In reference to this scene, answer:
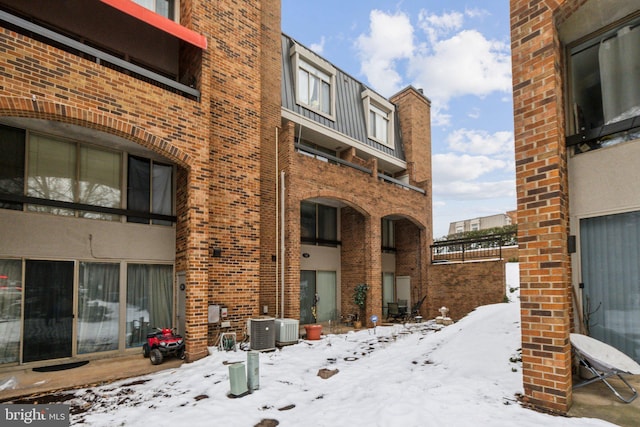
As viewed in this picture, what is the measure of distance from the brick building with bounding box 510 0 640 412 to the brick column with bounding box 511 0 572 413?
1 cm

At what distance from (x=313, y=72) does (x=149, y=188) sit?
7.70 meters

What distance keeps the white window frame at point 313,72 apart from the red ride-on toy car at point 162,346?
28.6ft

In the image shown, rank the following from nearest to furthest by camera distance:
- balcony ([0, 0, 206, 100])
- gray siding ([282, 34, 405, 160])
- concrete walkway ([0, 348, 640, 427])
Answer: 1. concrete walkway ([0, 348, 640, 427])
2. balcony ([0, 0, 206, 100])
3. gray siding ([282, 34, 405, 160])

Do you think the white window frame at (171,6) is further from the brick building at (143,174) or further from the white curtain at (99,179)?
the white curtain at (99,179)

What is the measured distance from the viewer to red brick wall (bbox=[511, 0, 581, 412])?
3.99 meters

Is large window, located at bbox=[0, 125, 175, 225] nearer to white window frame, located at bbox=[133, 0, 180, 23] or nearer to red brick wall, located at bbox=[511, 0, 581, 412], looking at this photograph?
white window frame, located at bbox=[133, 0, 180, 23]

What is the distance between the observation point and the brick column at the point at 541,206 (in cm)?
398

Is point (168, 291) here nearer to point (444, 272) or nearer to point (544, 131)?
point (544, 131)

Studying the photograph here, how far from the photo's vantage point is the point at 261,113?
35.8 feet

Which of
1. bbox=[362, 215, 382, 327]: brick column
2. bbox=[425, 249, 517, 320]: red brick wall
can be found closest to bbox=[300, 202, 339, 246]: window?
bbox=[362, 215, 382, 327]: brick column

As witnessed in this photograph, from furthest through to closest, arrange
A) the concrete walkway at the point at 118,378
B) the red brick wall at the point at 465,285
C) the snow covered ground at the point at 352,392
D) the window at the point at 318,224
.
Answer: the window at the point at 318,224, the red brick wall at the point at 465,285, the snow covered ground at the point at 352,392, the concrete walkway at the point at 118,378

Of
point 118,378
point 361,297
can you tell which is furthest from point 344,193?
point 118,378

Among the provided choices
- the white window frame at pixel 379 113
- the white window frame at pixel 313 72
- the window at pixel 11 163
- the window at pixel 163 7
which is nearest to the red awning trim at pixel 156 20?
the window at pixel 163 7

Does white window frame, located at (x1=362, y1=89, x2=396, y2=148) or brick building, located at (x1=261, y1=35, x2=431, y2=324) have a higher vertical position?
white window frame, located at (x1=362, y1=89, x2=396, y2=148)
